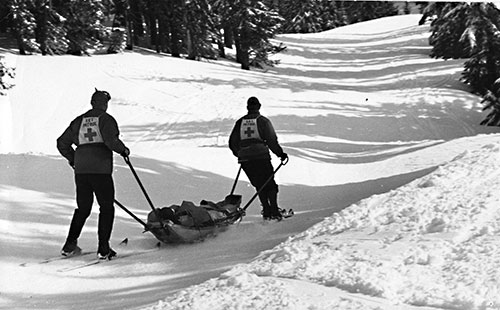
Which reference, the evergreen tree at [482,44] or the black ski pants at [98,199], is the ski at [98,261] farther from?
the evergreen tree at [482,44]

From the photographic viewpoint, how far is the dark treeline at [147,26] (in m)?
19.1

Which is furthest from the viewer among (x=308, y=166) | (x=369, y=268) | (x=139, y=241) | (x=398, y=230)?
(x=308, y=166)

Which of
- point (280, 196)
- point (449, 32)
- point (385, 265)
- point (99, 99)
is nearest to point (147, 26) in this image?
point (449, 32)

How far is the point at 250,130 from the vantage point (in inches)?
333

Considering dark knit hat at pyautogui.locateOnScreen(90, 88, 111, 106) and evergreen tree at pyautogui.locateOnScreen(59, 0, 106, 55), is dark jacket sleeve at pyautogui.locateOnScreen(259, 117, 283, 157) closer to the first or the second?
dark knit hat at pyautogui.locateOnScreen(90, 88, 111, 106)

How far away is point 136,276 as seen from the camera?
5941mm

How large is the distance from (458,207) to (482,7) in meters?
16.3

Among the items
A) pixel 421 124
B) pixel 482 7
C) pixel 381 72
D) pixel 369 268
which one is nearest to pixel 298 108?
pixel 421 124

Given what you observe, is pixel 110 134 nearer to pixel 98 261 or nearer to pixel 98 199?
pixel 98 199

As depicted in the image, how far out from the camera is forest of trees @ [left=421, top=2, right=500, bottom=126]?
69.3 ft

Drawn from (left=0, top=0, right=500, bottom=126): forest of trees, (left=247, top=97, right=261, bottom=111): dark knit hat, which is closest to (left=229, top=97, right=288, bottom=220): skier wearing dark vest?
(left=247, top=97, right=261, bottom=111): dark knit hat

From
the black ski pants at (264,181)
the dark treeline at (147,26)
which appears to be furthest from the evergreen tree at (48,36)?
the black ski pants at (264,181)

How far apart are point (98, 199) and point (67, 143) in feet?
2.23

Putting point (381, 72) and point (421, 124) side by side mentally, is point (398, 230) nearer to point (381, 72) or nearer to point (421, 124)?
point (421, 124)
